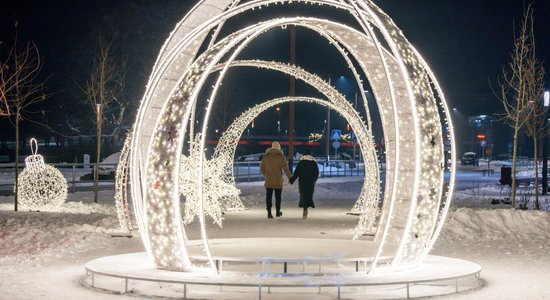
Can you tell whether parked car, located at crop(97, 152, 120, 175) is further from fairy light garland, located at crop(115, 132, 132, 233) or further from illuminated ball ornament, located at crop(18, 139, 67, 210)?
fairy light garland, located at crop(115, 132, 132, 233)

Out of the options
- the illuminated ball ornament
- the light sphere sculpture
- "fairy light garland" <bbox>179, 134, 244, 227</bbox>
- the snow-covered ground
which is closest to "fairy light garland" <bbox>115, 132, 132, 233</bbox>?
the snow-covered ground

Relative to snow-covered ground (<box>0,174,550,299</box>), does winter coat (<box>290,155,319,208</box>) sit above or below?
above

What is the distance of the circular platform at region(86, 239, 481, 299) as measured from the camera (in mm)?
9883

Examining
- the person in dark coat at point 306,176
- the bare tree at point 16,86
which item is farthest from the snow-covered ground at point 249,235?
the bare tree at point 16,86

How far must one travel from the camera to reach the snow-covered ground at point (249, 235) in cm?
1059

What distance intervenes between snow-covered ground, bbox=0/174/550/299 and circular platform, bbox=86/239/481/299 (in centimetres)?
32

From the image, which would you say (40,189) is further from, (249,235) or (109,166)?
(109,166)

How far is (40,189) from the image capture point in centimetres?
2048

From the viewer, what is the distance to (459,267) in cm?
1141

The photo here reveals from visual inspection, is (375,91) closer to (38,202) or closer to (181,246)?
(181,246)

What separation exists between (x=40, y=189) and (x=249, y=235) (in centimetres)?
617

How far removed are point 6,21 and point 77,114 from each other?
657 cm

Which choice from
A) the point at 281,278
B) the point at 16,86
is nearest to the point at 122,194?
the point at 281,278


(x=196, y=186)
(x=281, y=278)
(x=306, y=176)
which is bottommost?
(x=281, y=278)
